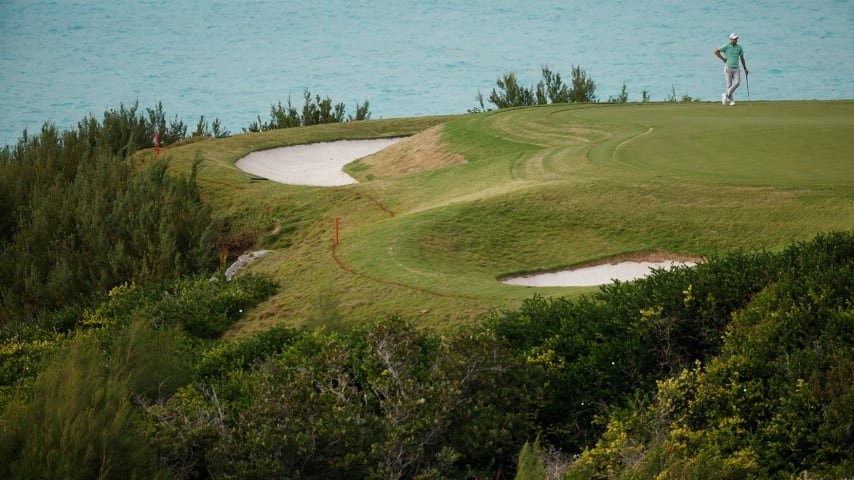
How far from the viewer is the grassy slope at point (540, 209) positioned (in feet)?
36.7

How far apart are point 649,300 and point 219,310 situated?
5761 millimetres

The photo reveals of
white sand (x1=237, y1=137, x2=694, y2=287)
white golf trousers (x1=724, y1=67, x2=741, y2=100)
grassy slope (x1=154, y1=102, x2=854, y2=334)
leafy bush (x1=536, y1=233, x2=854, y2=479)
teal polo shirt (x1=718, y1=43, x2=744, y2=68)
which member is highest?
teal polo shirt (x1=718, y1=43, x2=744, y2=68)

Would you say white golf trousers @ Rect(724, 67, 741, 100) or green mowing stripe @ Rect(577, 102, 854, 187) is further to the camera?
white golf trousers @ Rect(724, 67, 741, 100)

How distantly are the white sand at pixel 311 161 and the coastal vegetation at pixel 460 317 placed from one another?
9.53 feet

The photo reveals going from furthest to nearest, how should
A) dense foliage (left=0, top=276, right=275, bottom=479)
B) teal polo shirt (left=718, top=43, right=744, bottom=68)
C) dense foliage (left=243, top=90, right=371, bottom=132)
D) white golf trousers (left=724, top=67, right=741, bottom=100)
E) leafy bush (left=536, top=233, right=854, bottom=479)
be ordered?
1. dense foliage (left=243, top=90, right=371, bottom=132)
2. white golf trousers (left=724, top=67, right=741, bottom=100)
3. teal polo shirt (left=718, top=43, right=744, bottom=68)
4. leafy bush (left=536, top=233, right=854, bottom=479)
5. dense foliage (left=0, top=276, right=275, bottom=479)

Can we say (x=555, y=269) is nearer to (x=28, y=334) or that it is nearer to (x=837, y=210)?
(x=837, y=210)

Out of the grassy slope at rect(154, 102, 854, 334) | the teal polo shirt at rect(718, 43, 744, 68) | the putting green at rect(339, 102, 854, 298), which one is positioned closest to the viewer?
the grassy slope at rect(154, 102, 854, 334)

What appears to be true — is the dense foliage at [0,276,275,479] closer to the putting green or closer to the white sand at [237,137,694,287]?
the putting green

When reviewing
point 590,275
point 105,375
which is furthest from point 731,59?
point 105,375

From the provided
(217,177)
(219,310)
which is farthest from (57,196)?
(219,310)

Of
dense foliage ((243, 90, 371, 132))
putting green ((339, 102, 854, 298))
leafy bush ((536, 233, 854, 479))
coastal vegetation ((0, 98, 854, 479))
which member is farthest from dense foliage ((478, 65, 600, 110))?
leafy bush ((536, 233, 854, 479))

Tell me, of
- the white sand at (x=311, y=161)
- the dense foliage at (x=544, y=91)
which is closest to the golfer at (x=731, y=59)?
the white sand at (x=311, y=161)

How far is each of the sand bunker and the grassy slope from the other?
18 centimetres

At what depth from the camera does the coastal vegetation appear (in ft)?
22.0
